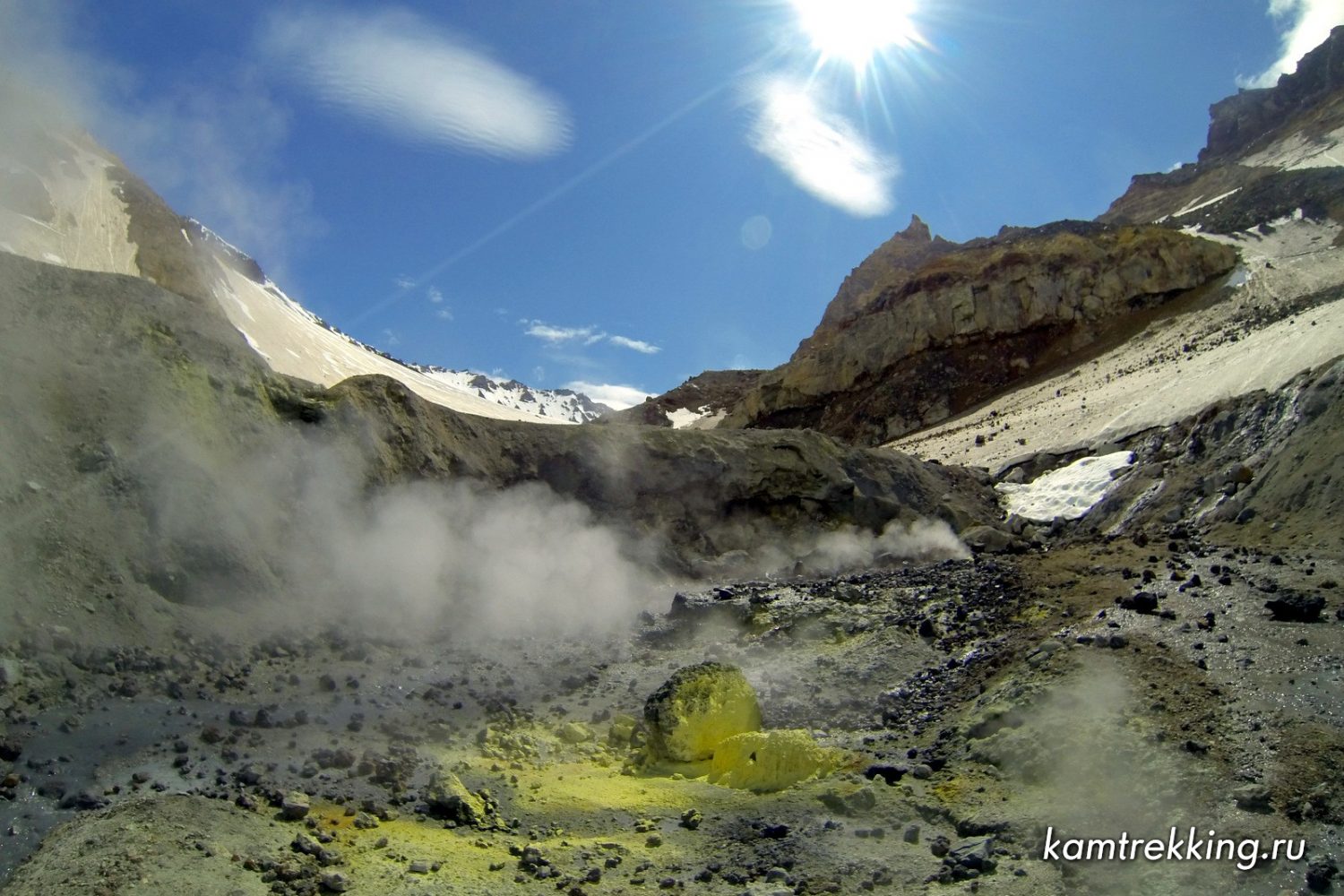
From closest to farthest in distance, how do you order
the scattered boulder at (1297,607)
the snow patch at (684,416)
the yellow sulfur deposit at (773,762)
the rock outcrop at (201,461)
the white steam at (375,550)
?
the yellow sulfur deposit at (773,762)
the scattered boulder at (1297,607)
the rock outcrop at (201,461)
the white steam at (375,550)
the snow patch at (684,416)

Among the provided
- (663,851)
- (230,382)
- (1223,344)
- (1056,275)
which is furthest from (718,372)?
(663,851)

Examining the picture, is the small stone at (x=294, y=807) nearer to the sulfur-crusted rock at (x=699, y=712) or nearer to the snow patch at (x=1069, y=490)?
the sulfur-crusted rock at (x=699, y=712)

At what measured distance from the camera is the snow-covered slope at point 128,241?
3588 centimetres

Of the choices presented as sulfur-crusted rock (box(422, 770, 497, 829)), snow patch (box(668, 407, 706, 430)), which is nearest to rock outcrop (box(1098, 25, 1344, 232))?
snow patch (box(668, 407, 706, 430))

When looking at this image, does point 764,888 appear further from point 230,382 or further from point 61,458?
point 230,382

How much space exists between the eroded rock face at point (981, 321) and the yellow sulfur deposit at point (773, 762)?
38337 millimetres

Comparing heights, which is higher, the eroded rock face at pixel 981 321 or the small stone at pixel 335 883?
the eroded rock face at pixel 981 321

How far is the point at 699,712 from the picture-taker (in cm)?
916

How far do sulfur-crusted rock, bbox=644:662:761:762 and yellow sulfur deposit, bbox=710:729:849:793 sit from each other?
0.38 m

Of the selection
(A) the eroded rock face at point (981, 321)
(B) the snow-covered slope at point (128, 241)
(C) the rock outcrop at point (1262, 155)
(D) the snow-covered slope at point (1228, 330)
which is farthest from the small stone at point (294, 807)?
(C) the rock outcrop at point (1262, 155)

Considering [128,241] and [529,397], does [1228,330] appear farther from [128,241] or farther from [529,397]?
[529,397]

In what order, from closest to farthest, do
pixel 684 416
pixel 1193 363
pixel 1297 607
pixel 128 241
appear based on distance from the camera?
pixel 1297 607 < pixel 1193 363 < pixel 128 241 < pixel 684 416

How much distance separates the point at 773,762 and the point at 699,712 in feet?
3.55

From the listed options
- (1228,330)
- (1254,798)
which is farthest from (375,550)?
(1228,330)
